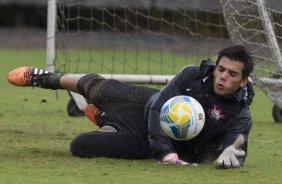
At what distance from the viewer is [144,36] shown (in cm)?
2175

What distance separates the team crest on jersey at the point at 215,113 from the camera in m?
6.30

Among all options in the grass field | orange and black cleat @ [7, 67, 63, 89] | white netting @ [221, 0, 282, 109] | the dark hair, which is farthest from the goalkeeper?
white netting @ [221, 0, 282, 109]

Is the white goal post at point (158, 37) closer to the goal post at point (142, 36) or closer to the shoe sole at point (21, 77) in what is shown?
Result: the goal post at point (142, 36)

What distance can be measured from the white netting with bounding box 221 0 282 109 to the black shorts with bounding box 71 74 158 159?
10.1 feet

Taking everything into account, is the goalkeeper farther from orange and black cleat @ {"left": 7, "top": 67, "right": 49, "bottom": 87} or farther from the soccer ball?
orange and black cleat @ {"left": 7, "top": 67, "right": 49, "bottom": 87}

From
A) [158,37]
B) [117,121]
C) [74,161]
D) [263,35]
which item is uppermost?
[158,37]

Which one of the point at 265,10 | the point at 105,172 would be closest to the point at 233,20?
the point at 265,10

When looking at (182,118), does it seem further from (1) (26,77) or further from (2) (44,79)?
(1) (26,77)

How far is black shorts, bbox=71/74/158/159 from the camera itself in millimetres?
6539

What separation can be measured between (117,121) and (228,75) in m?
1.09

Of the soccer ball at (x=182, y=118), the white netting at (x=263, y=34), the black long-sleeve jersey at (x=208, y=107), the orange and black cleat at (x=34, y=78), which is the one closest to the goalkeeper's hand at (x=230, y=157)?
the black long-sleeve jersey at (x=208, y=107)

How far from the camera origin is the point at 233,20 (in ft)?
33.9

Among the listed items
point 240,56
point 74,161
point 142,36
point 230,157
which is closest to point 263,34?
point 240,56

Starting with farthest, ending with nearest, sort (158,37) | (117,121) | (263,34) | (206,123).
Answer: (158,37) < (263,34) < (117,121) < (206,123)
